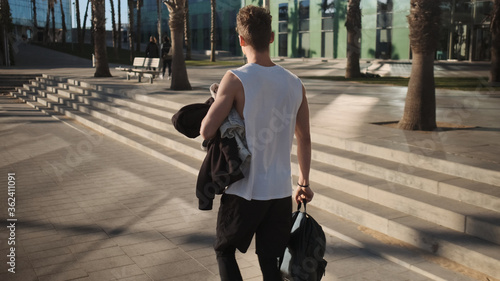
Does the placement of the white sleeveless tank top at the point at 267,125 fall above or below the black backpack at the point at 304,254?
above

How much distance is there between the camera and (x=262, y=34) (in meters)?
2.89

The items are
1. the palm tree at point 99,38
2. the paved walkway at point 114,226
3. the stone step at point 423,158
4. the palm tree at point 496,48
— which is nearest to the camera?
the paved walkway at point 114,226

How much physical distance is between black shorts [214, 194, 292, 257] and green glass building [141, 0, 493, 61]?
2960cm

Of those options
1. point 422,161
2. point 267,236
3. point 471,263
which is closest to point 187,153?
point 422,161

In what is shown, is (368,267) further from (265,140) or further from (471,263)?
(265,140)

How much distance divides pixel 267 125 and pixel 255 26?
1.73ft

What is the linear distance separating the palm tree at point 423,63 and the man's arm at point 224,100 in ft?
20.0

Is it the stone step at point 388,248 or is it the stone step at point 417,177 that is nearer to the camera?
the stone step at point 388,248

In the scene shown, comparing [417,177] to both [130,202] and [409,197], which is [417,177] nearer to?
[409,197]

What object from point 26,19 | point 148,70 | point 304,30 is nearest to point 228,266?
point 148,70

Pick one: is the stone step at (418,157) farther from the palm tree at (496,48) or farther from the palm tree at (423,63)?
the palm tree at (496,48)

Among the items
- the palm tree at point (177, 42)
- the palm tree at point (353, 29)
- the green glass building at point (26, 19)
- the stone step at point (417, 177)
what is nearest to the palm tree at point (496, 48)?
the palm tree at point (353, 29)

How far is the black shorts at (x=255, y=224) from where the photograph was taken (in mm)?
2889

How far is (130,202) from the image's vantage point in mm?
6742
